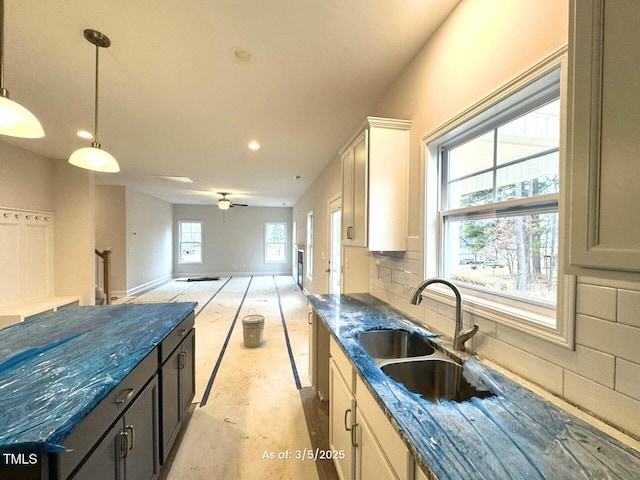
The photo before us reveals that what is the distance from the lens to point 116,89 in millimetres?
2320

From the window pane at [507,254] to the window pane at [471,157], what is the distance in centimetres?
29

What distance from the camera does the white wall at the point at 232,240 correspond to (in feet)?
32.5

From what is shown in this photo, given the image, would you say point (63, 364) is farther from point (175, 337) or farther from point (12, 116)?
point (12, 116)

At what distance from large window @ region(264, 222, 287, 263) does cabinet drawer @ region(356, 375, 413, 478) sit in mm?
9516

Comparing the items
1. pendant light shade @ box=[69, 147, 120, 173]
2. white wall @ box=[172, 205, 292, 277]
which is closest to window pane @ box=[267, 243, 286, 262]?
white wall @ box=[172, 205, 292, 277]

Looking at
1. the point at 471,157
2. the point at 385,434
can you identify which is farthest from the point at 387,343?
the point at 471,157

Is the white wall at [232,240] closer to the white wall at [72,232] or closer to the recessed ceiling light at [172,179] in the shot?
the recessed ceiling light at [172,179]

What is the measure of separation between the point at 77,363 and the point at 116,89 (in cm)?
224

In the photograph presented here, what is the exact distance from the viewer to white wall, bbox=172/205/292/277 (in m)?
9.90

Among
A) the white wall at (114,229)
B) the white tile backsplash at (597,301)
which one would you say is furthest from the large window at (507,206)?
the white wall at (114,229)

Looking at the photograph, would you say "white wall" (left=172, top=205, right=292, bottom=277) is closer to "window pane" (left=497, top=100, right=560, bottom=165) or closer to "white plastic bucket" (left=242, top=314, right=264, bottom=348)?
"white plastic bucket" (left=242, top=314, right=264, bottom=348)

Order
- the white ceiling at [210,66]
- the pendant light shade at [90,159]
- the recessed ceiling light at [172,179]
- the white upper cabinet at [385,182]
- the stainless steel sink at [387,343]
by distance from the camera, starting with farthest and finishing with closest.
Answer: the recessed ceiling light at [172,179]
the white upper cabinet at [385,182]
the pendant light shade at [90,159]
the stainless steel sink at [387,343]
the white ceiling at [210,66]

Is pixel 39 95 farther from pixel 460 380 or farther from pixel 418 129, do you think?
pixel 460 380

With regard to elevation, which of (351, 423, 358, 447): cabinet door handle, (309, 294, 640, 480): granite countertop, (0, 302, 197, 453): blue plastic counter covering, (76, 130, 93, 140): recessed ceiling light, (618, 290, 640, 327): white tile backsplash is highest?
(76, 130, 93, 140): recessed ceiling light
